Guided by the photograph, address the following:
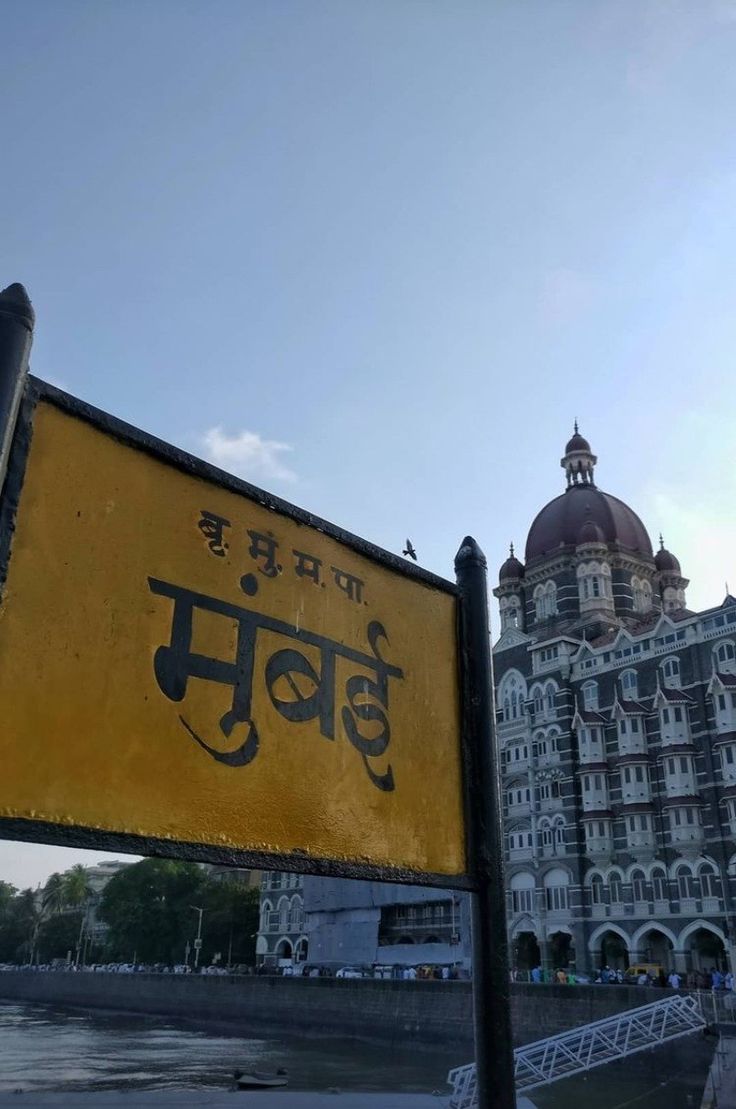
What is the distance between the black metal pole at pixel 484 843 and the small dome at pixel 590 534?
47756mm

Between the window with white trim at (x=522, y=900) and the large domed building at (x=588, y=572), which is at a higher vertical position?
the large domed building at (x=588, y=572)

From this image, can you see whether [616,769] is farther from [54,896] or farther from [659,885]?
[54,896]

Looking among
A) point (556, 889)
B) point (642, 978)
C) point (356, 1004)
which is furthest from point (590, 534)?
point (356, 1004)

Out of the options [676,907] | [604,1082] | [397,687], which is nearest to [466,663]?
[397,687]

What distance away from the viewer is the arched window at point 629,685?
135 ft

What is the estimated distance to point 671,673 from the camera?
39906mm

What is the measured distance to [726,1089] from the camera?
1959cm

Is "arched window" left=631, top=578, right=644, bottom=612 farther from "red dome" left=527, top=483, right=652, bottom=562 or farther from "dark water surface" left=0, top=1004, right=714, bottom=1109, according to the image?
"dark water surface" left=0, top=1004, right=714, bottom=1109

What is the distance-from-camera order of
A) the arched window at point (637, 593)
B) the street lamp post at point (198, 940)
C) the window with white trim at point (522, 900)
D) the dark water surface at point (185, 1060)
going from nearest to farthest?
the dark water surface at point (185, 1060), the window with white trim at point (522, 900), the arched window at point (637, 593), the street lamp post at point (198, 940)

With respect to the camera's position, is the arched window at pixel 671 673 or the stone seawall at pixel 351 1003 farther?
the arched window at pixel 671 673

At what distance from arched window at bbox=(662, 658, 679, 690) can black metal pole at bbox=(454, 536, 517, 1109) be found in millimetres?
38981

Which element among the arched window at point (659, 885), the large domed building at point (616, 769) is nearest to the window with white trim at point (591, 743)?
the large domed building at point (616, 769)

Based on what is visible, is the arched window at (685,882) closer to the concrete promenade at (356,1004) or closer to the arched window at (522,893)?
the arched window at (522,893)

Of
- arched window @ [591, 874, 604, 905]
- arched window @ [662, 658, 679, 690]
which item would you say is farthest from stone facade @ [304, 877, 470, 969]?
arched window @ [662, 658, 679, 690]
